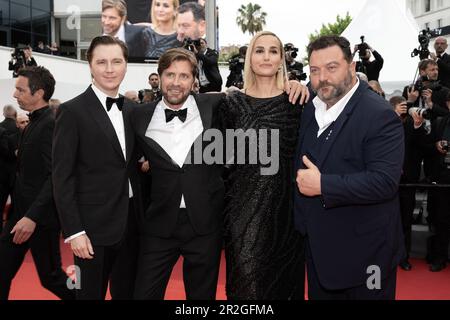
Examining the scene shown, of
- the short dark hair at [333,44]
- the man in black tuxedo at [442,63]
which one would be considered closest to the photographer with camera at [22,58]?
the man in black tuxedo at [442,63]

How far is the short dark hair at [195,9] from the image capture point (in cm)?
1892

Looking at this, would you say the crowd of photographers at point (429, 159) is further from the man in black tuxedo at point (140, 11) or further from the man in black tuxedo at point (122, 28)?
the man in black tuxedo at point (140, 11)

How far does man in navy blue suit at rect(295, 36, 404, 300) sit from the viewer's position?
82.7 inches

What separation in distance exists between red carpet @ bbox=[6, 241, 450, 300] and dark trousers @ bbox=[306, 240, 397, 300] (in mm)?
1755

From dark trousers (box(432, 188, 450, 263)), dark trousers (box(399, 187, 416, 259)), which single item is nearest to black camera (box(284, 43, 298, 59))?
dark trousers (box(399, 187, 416, 259))

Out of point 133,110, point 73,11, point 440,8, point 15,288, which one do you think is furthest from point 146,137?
point 440,8

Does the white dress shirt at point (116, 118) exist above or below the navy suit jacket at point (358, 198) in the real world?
above

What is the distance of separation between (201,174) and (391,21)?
1006 centimetres

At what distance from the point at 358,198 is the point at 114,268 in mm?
1369

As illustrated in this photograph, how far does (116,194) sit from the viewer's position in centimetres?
247

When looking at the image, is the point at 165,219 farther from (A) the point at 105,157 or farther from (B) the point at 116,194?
(A) the point at 105,157

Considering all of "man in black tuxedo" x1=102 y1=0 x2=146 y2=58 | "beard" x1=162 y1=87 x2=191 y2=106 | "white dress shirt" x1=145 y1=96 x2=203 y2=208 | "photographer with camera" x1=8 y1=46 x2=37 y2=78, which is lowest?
"white dress shirt" x1=145 y1=96 x2=203 y2=208

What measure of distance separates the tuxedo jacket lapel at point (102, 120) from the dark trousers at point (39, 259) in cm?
106

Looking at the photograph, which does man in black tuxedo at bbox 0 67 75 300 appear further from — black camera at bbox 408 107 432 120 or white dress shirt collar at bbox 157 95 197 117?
black camera at bbox 408 107 432 120
